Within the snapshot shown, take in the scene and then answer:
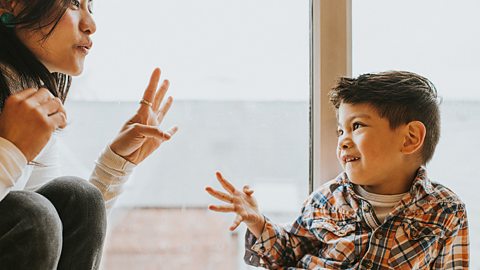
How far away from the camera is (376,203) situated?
3.86 feet

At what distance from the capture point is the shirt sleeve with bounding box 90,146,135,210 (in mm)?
1125

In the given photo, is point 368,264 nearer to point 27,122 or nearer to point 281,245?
point 281,245

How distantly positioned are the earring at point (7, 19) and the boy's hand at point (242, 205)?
48 centimetres

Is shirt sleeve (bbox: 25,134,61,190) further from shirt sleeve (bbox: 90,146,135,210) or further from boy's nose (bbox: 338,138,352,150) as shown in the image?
boy's nose (bbox: 338,138,352,150)

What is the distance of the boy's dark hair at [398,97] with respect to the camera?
3.80 ft

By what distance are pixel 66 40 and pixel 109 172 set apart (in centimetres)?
27

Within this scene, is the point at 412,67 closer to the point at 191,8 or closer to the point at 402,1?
the point at 402,1

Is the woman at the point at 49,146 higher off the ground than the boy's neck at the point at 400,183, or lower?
higher

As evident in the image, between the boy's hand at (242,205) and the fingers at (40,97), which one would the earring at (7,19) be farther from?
the boy's hand at (242,205)

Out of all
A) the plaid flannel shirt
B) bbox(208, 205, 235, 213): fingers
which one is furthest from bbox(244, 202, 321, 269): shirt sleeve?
bbox(208, 205, 235, 213): fingers

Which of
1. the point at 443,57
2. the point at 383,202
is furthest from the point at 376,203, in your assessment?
the point at 443,57

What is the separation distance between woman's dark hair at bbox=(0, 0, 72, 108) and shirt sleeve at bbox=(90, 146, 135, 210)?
0.19 meters

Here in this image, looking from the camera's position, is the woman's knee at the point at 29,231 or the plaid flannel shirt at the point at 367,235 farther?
the plaid flannel shirt at the point at 367,235

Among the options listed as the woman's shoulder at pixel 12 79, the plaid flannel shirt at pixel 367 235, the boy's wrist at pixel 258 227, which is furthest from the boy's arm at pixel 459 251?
the woman's shoulder at pixel 12 79
